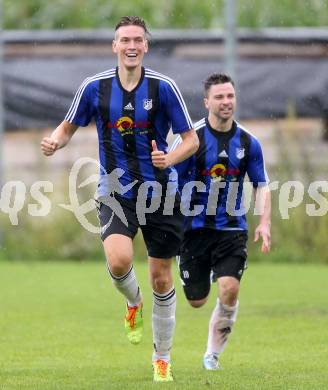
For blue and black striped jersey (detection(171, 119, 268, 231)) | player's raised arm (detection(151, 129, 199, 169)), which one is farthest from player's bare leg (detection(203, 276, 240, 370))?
player's raised arm (detection(151, 129, 199, 169))

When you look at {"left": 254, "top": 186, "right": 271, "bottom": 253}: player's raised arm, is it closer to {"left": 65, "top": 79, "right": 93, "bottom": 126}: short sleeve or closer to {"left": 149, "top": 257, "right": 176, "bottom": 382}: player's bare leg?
{"left": 149, "top": 257, "right": 176, "bottom": 382}: player's bare leg

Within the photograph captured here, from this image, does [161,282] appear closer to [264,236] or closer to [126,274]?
[126,274]

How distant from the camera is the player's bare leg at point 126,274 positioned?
26.1 feet

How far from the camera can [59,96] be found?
19.1 m

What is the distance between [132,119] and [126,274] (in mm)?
1015

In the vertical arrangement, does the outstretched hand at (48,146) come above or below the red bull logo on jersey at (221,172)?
above

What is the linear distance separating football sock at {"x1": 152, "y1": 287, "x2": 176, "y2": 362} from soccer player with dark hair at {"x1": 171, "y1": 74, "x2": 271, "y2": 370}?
2.50ft

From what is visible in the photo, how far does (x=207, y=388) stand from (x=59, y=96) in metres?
11.8

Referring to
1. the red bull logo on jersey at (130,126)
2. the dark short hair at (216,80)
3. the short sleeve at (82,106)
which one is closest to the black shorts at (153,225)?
the red bull logo on jersey at (130,126)

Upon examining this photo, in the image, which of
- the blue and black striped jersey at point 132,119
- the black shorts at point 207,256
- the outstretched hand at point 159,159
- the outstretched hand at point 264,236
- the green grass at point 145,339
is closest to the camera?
the outstretched hand at point 159,159

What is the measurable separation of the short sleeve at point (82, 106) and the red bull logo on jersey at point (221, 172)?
53.8 inches

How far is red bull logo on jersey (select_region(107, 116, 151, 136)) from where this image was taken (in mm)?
8180

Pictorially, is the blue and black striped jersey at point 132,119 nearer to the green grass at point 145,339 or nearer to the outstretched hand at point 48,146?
the outstretched hand at point 48,146

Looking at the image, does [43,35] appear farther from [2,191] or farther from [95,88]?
[95,88]
